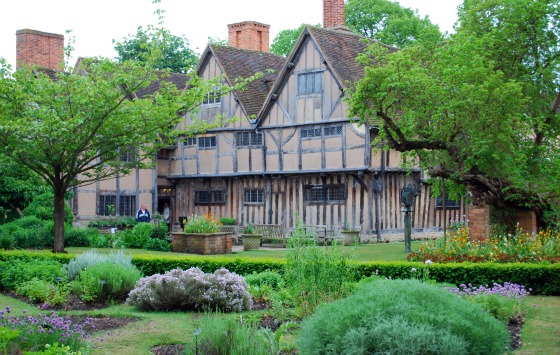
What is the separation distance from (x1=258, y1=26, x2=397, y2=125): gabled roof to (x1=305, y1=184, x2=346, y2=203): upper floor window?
373 centimetres

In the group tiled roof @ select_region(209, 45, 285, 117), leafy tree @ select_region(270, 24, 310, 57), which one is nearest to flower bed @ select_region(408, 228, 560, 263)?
tiled roof @ select_region(209, 45, 285, 117)

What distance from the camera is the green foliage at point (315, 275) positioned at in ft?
35.1

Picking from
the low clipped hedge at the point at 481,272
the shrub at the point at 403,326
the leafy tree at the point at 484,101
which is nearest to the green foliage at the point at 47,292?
the low clipped hedge at the point at 481,272

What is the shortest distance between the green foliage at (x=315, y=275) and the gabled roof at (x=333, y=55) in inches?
666

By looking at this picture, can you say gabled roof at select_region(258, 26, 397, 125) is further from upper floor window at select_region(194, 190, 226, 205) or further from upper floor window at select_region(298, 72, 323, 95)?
upper floor window at select_region(194, 190, 226, 205)

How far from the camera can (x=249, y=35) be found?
3706 cm

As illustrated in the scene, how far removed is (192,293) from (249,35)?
26.5 meters

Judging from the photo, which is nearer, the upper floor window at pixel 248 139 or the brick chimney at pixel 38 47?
the upper floor window at pixel 248 139

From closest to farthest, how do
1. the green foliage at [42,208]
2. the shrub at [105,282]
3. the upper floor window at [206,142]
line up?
the shrub at [105,282]
the green foliage at [42,208]
the upper floor window at [206,142]

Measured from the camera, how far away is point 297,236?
11.4 m

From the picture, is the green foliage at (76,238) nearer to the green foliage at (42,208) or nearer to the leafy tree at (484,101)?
the green foliage at (42,208)

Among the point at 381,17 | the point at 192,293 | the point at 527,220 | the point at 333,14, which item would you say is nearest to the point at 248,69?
the point at 333,14

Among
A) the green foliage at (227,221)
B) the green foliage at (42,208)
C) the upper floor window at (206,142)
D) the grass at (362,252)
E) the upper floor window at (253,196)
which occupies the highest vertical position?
the upper floor window at (206,142)

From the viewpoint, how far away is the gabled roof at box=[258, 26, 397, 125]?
1122 inches
